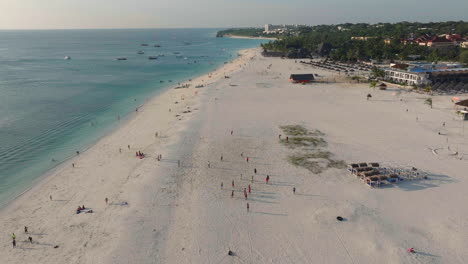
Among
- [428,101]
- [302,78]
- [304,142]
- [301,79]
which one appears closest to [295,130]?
[304,142]

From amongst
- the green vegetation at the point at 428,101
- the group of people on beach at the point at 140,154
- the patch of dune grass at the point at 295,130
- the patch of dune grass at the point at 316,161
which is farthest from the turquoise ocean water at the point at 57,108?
the green vegetation at the point at 428,101

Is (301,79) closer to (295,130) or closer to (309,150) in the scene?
(295,130)

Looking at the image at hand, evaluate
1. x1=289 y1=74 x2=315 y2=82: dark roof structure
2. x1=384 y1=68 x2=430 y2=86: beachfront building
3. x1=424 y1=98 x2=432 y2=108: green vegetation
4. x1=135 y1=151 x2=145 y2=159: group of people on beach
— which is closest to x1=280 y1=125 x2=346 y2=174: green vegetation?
x1=135 y1=151 x2=145 y2=159: group of people on beach

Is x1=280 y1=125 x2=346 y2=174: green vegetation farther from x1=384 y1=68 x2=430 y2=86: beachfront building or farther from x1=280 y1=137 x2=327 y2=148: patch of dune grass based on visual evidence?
x1=384 y1=68 x2=430 y2=86: beachfront building

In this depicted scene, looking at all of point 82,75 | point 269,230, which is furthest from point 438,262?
point 82,75

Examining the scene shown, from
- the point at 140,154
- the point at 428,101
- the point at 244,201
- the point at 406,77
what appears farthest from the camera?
the point at 406,77

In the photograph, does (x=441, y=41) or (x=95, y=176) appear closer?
(x=95, y=176)
